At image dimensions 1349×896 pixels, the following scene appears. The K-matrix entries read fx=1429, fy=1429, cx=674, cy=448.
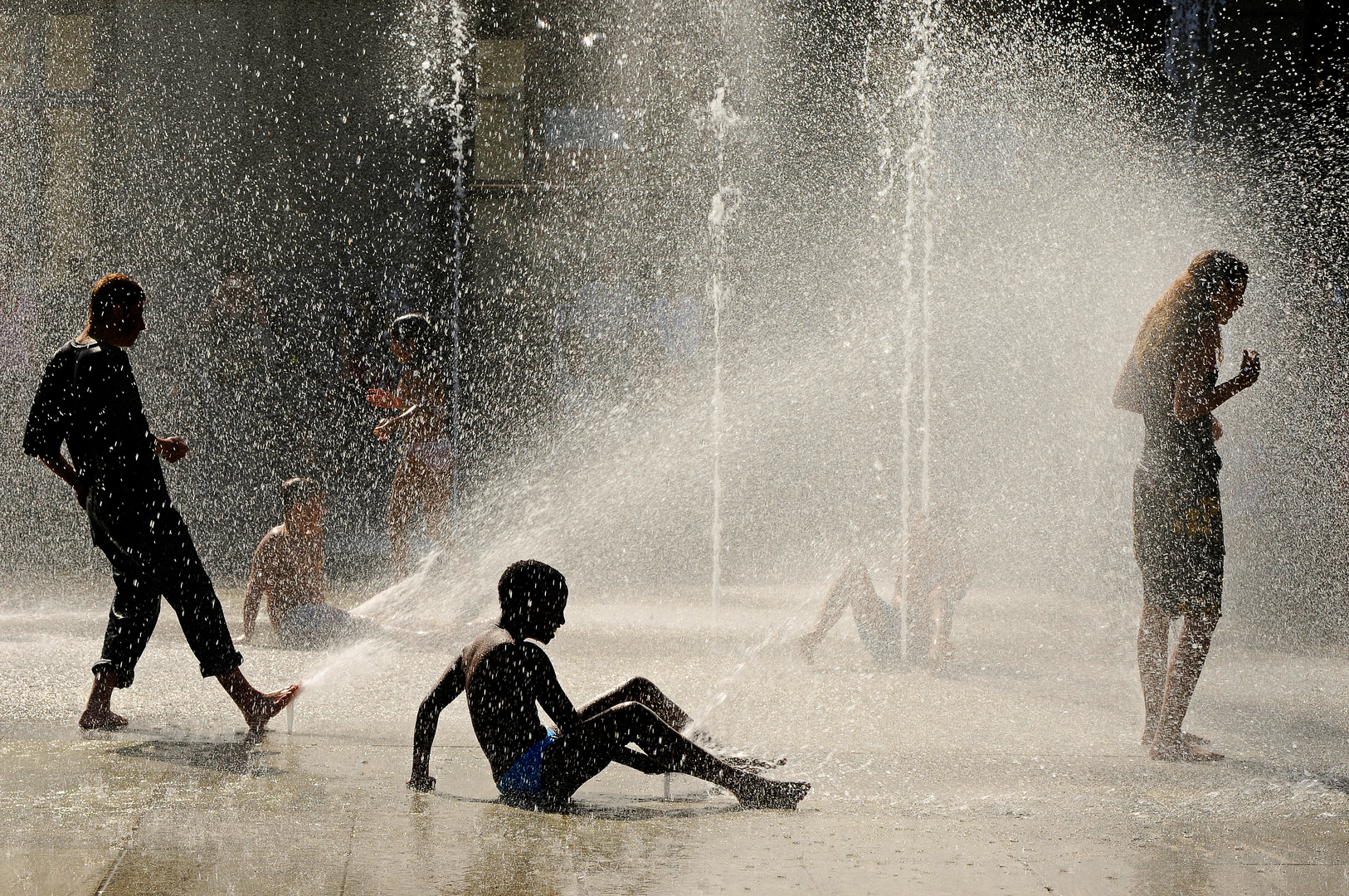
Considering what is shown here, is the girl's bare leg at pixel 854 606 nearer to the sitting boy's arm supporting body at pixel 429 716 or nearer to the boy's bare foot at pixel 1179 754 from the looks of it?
the boy's bare foot at pixel 1179 754

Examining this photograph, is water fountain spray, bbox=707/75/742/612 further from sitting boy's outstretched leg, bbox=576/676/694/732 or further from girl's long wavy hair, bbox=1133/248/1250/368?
sitting boy's outstretched leg, bbox=576/676/694/732

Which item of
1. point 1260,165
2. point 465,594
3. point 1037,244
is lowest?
point 465,594

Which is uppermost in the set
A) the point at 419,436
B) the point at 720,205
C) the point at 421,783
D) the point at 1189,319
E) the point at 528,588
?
the point at 720,205

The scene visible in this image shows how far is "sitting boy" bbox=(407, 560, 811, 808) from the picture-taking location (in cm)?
379

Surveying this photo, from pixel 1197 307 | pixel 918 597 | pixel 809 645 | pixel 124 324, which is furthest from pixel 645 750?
pixel 918 597

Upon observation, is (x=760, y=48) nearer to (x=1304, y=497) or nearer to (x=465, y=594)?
(x=1304, y=497)

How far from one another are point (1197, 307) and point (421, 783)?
9.52 ft

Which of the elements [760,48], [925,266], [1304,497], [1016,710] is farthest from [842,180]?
[1016,710]

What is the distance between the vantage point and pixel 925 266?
1261cm

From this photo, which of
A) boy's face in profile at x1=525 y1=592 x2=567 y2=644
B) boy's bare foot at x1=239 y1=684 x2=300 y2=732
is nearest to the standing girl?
boy's bare foot at x1=239 y1=684 x2=300 y2=732

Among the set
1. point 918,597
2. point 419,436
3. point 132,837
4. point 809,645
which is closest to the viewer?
point 132,837

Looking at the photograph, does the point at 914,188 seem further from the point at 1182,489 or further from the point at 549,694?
the point at 549,694

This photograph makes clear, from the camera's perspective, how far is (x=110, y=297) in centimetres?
461

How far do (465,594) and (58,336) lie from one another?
8.40m
